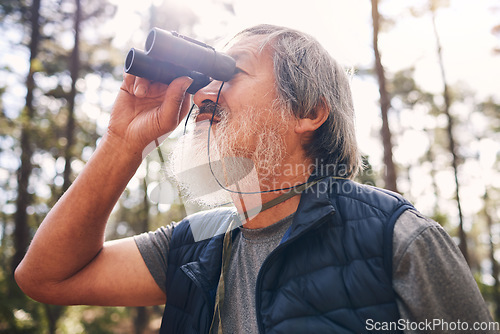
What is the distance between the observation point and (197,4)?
26.9 feet

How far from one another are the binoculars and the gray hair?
0.29m

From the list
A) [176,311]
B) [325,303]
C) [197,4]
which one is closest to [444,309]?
[325,303]

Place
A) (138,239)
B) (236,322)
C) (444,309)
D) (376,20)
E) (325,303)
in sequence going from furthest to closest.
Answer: (376,20), (138,239), (236,322), (325,303), (444,309)

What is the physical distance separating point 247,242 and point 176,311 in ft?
1.51

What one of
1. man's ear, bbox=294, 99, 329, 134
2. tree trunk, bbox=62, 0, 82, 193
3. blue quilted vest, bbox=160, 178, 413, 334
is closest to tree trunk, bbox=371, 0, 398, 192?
man's ear, bbox=294, 99, 329, 134

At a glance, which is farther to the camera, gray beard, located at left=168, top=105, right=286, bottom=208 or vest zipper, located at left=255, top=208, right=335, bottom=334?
gray beard, located at left=168, top=105, right=286, bottom=208

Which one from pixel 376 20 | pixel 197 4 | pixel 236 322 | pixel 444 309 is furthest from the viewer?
pixel 197 4

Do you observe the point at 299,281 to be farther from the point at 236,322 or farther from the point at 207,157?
the point at 207,157

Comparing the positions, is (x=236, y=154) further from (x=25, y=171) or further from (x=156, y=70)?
(x=25, y=171)

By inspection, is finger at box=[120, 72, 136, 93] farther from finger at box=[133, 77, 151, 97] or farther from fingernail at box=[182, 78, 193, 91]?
fingernail at box=[182, 78, 193, 91]

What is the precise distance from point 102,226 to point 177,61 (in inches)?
35.0

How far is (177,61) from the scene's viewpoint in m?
1.40

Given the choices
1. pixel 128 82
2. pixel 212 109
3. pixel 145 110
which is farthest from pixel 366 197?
pixel 128 82

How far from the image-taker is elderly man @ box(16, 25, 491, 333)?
123 cm
